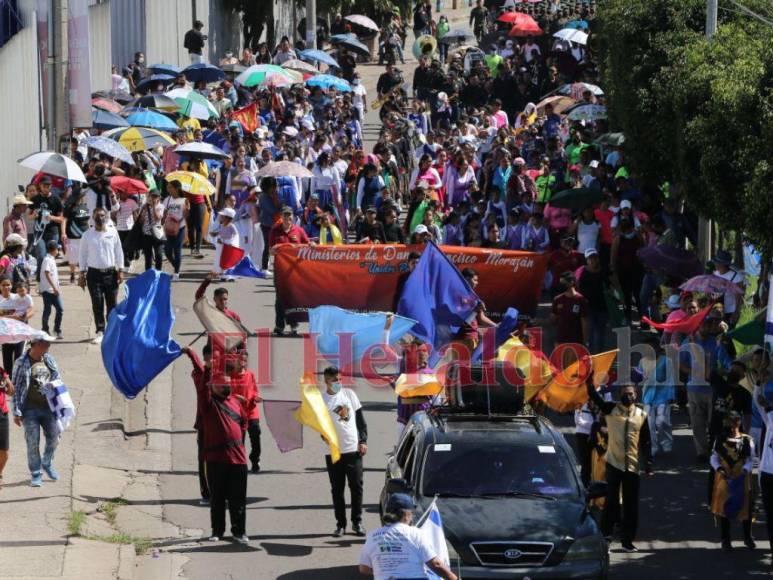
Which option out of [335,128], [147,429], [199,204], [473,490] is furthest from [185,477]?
[335,128]

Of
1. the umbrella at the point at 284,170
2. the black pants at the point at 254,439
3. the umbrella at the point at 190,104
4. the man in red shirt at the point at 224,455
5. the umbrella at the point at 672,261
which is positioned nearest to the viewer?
the man in red shirt at the point at 224,455

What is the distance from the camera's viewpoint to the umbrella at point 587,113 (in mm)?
34125

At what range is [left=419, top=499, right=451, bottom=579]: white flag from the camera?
11.1m

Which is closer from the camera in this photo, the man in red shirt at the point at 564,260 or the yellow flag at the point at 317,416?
the yellow flag at the point at 317,416

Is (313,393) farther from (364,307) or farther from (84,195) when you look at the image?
(84,195)

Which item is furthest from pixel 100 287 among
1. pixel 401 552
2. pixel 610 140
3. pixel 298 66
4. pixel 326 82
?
pixel 298 66

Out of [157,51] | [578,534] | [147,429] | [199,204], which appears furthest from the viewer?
[157,51]

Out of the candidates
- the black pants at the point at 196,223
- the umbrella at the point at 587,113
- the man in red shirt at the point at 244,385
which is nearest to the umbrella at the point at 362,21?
the umbrella at the point at 587,113

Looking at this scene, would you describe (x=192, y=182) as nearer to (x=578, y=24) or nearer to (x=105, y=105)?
(x=105, y=105)

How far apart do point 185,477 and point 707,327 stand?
593 centimetres

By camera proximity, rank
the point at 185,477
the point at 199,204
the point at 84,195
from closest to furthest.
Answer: the point at 185,477 < the point at 84,195 < the point at 199,204

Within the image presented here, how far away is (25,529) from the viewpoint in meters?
15.1

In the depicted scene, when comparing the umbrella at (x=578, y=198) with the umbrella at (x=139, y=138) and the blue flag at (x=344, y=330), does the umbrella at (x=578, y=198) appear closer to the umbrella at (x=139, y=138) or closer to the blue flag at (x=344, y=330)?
the blue flag at (x=344, y=330)

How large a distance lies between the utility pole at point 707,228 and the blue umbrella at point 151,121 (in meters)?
11.9
